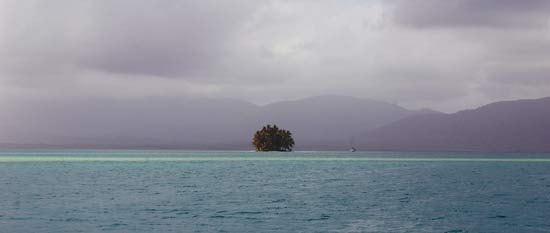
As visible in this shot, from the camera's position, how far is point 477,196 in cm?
7919

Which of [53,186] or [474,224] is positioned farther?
[53,186]

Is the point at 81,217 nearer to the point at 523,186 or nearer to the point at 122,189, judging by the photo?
Answer: the point at 122,189

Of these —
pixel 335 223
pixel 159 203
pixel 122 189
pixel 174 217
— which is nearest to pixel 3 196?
pixel 122 189

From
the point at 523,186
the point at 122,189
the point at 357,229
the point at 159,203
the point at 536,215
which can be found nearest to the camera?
the point at 357,229

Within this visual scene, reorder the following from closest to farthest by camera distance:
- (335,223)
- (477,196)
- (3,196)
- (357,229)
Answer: (357,229) → (335,223) → (3,196) → (477,196)

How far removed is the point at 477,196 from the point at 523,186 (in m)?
23.8

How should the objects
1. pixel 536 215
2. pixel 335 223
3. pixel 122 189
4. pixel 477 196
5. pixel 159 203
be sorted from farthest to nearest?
A: pixel 122 189 → pixel 477 196 → pixel 159 203 → pixel 536 215 → pixel 335 223

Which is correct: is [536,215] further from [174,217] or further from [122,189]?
[122,189]

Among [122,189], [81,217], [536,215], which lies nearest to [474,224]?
[536,215]

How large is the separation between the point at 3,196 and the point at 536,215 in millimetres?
57052

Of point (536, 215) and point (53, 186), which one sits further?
point (53, 186)

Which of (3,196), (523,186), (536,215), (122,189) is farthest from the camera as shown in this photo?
(523,186)

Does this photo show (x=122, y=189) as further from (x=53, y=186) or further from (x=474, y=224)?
(x=474, y=224)

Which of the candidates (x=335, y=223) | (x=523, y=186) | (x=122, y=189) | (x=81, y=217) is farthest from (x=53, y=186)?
(x=523, y=186)
